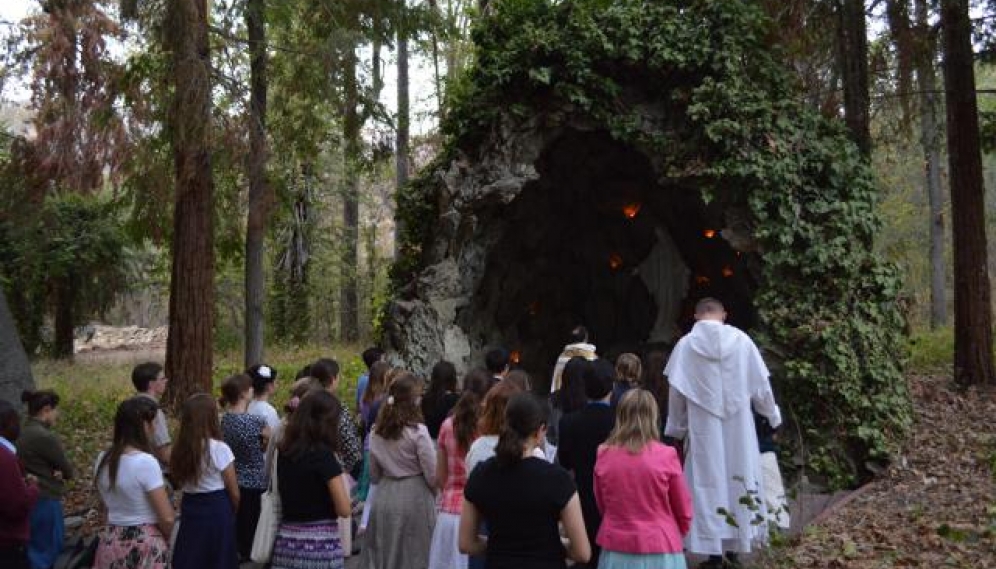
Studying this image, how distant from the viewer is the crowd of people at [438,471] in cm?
437

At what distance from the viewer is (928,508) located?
8.09 metres

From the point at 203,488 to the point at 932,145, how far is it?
49.4 ft

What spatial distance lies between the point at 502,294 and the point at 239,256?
15.0 feet

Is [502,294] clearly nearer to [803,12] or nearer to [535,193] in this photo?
[535,193]

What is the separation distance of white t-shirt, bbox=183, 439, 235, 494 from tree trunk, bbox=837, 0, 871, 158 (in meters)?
9.47

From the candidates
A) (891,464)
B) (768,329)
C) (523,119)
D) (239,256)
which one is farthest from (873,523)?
(239,256)

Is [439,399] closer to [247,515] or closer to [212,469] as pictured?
[247,515]

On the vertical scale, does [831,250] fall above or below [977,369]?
above

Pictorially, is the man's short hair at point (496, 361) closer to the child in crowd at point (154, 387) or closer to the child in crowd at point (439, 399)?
the child in crowd at point (439, 399)

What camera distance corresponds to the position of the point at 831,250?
10.7m

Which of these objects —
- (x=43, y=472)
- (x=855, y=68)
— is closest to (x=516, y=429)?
(x=43, y=472)

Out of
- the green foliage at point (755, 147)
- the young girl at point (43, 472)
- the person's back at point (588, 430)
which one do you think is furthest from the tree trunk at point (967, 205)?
the young girl at point (43, 472)

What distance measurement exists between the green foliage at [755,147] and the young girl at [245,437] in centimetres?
599

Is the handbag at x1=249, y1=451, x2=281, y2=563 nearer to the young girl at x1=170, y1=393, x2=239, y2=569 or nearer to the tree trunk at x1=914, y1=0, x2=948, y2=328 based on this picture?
the young girl at x1=170, y1=393, x2=239, y2=569
